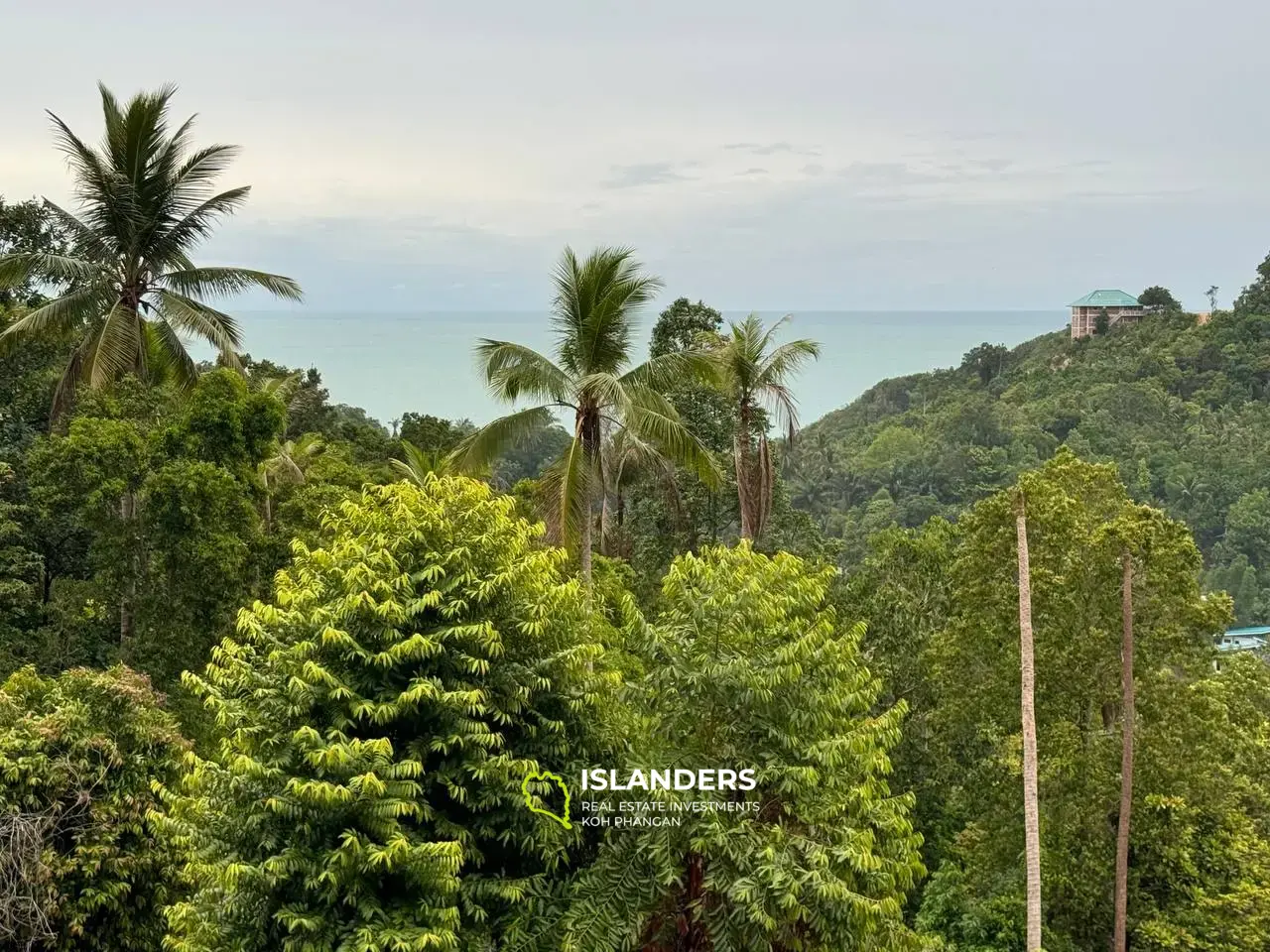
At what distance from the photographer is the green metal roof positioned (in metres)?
94.4

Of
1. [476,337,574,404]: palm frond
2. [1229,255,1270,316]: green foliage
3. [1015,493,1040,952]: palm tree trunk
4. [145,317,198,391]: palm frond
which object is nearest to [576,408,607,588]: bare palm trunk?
[476,337,574,404]: palm frond

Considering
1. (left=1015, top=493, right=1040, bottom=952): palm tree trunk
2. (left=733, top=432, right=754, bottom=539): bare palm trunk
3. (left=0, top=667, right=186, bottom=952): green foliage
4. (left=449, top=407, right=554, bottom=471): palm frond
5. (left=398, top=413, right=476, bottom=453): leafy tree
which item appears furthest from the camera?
(left=398, top=413, right=476, bottom=453): leafy tree

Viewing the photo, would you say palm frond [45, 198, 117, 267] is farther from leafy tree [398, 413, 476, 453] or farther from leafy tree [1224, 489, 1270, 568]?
leafy tree [1224, 489, 1270, 568]

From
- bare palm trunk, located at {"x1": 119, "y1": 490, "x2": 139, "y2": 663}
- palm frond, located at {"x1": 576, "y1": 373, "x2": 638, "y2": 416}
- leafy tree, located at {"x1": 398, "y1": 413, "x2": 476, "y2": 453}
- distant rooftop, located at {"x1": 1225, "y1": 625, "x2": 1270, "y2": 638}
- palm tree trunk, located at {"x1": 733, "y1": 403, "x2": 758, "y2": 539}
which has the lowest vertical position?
distant rooftop, located at {"x1": 1225, "y1": 625, "x2": 1270, "y2": 638}

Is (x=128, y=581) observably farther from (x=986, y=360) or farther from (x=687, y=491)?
(x=986, y=360)

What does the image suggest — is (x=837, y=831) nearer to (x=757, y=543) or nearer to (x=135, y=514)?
(x=135, y=514)

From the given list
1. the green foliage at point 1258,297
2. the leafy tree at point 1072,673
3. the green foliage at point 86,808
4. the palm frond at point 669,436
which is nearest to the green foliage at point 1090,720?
the leafy tree at point 1072,673

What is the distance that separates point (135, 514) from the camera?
1173cm

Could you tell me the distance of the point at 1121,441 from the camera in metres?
54.1

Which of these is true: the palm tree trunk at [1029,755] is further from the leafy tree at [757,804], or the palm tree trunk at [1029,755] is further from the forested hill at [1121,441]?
the forested hill at [1121,441]

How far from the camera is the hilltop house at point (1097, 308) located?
303 feet

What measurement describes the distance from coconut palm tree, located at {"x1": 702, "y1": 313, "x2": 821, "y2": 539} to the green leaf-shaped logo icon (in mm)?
9923

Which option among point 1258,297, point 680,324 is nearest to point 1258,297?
point 1258,297

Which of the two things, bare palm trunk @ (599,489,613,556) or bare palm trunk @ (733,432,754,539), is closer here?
bare palm trunk @ (733,432,754,539)
